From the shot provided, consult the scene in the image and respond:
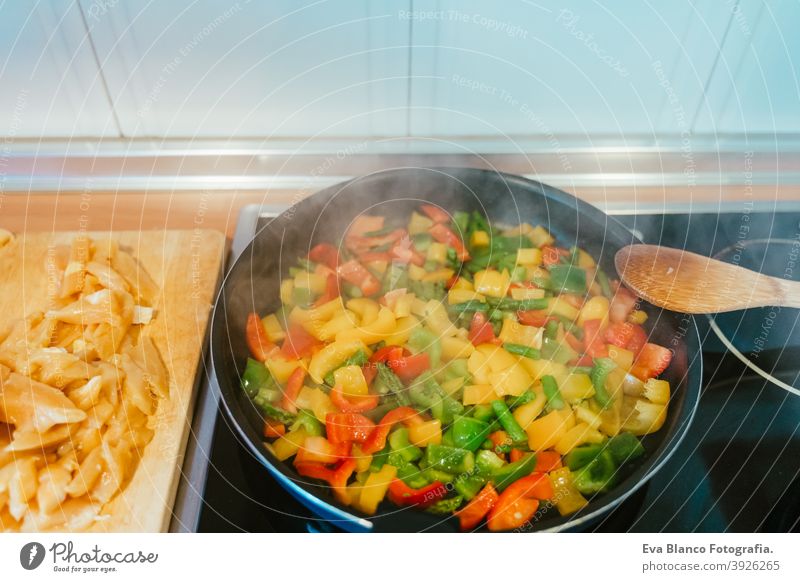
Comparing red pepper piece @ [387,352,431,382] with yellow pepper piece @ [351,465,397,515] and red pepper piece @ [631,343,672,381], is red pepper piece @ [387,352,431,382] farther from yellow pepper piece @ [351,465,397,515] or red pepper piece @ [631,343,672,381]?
red pepper piece @ [631,343,672,381]

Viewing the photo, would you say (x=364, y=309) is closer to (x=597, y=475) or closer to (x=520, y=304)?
(x=520, y=304)

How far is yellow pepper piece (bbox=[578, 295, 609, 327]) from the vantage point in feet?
2.79

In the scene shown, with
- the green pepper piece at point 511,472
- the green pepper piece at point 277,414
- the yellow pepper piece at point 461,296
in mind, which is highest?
the yellow pepper piece at point 461,296

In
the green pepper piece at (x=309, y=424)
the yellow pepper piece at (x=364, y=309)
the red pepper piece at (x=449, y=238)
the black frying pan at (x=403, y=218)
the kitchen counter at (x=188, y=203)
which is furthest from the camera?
the kitchen counter at (x=188, y=203)

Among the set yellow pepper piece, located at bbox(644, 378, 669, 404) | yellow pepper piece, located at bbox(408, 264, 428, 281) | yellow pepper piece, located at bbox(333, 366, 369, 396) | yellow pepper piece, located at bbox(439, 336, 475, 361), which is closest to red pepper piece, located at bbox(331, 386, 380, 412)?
yellow pepper piece, located at bbox(333, 366, 369, 396)

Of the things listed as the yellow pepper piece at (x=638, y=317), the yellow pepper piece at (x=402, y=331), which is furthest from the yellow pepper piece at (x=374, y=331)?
the yellow pepper piece at (x=638, y=317)

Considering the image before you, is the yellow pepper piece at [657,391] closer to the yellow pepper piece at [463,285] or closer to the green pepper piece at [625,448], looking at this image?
the green pepper piece at [625,448]

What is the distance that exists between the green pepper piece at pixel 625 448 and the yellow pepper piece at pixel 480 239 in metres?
0.35

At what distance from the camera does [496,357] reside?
31.1 inches

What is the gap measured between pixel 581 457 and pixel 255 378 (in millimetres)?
385

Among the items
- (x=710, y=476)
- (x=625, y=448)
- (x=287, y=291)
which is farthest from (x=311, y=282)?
(x=710, y=476)

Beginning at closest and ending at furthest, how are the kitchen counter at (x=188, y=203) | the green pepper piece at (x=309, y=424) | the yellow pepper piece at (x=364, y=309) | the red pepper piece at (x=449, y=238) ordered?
the green pepper piece at (x=309, y=424)
the yellow pepper piece at (x=364, y=309)
the red pepper piece at (x=449, y=238)
the kitchen counter at (x=188, y=203)

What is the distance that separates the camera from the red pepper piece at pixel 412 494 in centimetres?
67

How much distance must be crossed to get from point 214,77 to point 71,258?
343 millimetres
